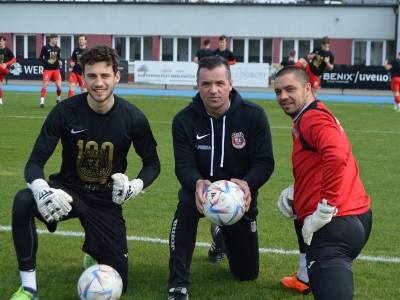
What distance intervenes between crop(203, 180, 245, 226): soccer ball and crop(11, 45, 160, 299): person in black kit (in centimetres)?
55

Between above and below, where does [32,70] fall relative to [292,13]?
below

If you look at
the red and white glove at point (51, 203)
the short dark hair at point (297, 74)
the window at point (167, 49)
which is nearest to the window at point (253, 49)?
the window at point (167, 49)

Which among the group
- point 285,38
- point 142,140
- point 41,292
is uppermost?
point 285,38

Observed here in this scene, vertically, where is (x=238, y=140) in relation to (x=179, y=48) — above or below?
below

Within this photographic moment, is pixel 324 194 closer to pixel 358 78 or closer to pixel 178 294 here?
pixel 178 294

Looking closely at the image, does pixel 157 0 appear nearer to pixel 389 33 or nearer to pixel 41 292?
pixel 389 33

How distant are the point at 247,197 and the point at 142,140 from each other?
3.25 feet

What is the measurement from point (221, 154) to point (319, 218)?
1352mm

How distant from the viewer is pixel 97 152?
527 centimetres

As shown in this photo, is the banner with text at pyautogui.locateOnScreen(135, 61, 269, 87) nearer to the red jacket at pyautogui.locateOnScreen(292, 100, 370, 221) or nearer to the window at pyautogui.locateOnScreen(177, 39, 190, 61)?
the window at pyautogui.locateOnScreen(177, 39, 190, 61)

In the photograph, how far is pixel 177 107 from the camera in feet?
74.0

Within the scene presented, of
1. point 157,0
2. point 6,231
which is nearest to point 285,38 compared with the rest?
point 157,0

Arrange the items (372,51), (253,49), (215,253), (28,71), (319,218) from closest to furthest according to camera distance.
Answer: (319,218) → (215,253) → (28,71) → (372,51) → (253,49)

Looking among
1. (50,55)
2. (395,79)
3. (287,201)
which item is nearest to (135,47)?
(50,55)
